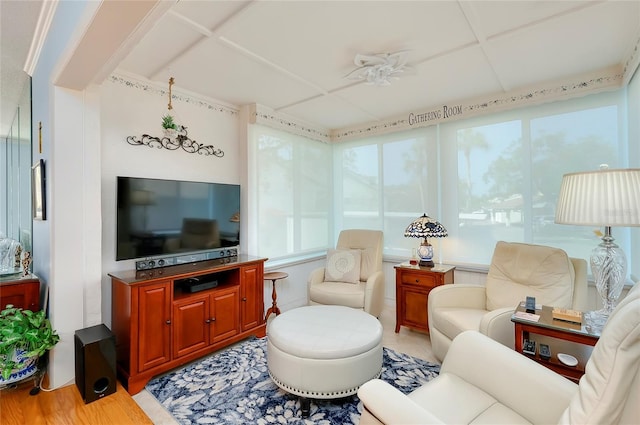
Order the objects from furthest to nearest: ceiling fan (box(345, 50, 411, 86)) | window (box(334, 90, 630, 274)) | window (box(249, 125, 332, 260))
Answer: window (box(249, 125, 332, 260)) < window (box(334, 90, 630, 274)) < ceiling fan (box(345, 50, 411, 86))

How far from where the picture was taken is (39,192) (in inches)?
82.0

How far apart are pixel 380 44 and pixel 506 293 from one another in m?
2.15

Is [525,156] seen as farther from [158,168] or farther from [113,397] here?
[113,397]

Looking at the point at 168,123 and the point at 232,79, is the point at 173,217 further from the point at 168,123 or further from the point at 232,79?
the point at 232,79

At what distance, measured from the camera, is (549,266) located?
2.18 meters

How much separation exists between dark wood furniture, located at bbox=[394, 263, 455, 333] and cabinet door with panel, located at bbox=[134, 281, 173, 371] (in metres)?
2.11

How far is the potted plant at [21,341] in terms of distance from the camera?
1725mm

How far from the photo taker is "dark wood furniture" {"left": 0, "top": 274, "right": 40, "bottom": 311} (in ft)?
6.57

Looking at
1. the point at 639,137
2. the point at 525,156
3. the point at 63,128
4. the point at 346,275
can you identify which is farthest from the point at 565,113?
the point at 63,128

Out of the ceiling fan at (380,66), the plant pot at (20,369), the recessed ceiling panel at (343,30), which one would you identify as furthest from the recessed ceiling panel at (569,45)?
the plant pot at (20,369)

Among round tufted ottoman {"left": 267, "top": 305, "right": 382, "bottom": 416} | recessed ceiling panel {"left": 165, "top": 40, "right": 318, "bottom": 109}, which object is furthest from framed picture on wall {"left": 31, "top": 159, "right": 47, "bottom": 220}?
round tufted ottoman {"left": 267, "top": 305, "right": 382, "bottom": 416}

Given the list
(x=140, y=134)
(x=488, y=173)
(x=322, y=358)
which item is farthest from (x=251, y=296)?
(x=488, y=173)

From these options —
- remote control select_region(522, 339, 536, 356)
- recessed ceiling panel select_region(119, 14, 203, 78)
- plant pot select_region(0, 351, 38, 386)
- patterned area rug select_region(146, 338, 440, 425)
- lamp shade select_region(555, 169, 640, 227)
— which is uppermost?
recessed ceiling panel select_region(119, 14, 203, 78)

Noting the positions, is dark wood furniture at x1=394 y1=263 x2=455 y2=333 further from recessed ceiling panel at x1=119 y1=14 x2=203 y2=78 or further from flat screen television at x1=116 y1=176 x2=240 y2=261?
recessed ceiling panel at x1=119 y1=14 x2=203 y2=78
